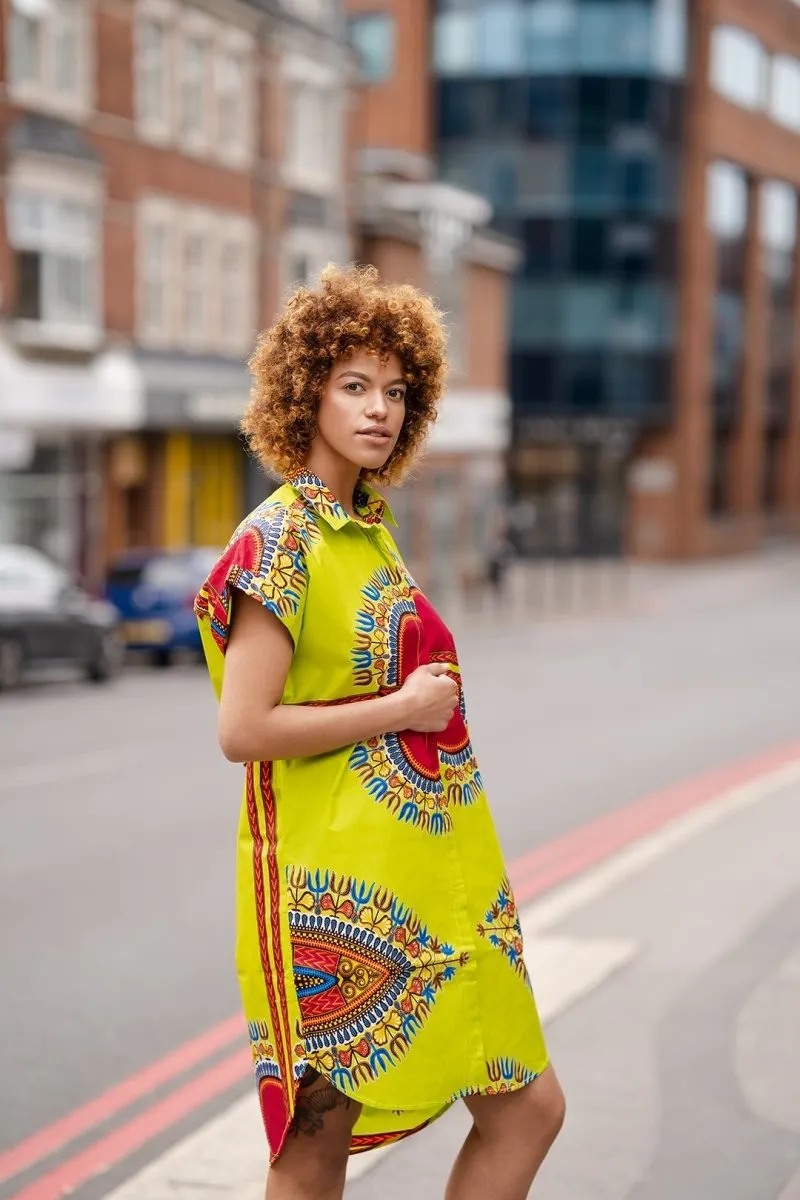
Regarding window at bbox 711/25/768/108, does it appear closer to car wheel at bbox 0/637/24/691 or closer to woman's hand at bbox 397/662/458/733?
car wheel at bbox 0/637/24/691

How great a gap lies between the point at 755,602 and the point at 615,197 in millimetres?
15750

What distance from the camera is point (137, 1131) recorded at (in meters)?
5.42

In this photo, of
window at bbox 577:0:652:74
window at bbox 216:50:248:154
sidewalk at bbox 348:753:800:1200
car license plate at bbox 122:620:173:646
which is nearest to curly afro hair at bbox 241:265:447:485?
sidewalk at bbox 348:753:800:1200

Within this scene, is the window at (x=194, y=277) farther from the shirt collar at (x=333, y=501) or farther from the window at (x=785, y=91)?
the window at (x=785, y=91)

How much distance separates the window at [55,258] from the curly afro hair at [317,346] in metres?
23.9

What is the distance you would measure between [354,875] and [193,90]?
28803mm

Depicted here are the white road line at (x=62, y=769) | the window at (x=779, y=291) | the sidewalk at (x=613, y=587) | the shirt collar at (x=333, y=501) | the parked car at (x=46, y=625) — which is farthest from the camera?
the window at (x=779, y=291)

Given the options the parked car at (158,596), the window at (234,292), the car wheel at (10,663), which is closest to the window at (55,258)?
the window at (234,292)

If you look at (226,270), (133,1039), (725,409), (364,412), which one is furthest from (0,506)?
(725,409)

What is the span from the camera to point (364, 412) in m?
3.43

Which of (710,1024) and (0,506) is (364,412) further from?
(0,506)

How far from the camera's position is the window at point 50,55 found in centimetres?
2656

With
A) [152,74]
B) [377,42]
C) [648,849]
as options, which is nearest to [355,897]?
[648,849]

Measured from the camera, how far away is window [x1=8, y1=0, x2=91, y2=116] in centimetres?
2656
